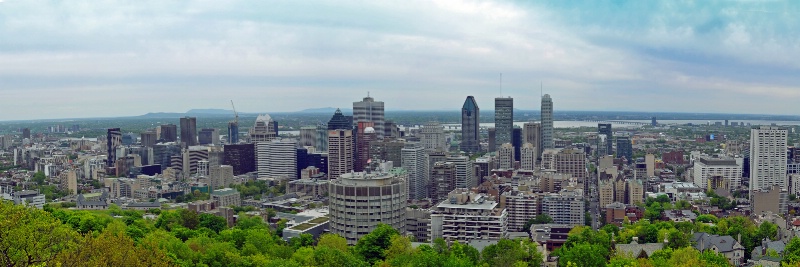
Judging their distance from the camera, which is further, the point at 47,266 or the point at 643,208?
the point at 643,208

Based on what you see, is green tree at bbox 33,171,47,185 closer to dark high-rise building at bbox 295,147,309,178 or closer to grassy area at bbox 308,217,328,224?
dark high-rise building at bbox 295,147,309,178

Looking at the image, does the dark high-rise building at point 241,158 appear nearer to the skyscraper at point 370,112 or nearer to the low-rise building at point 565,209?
the skyscraper at point 370,112

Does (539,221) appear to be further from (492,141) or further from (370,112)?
(492,141)

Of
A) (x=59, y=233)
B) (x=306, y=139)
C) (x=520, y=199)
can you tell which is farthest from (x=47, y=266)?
(x=306, y=139)

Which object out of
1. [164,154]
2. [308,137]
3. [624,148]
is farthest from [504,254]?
[308,137]

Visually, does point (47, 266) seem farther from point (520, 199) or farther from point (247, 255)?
point (520, 199)
